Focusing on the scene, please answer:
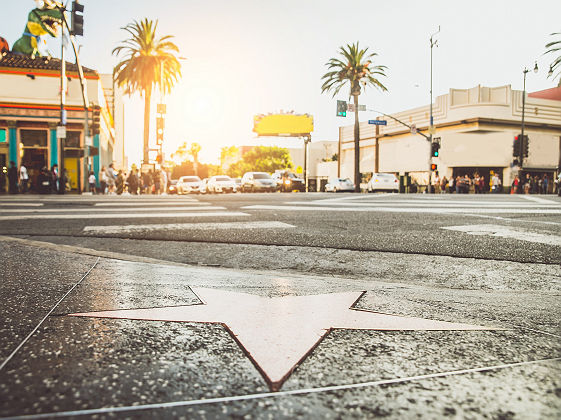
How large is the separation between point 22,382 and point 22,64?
101ft

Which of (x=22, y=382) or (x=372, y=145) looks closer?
(x=22, y=382)

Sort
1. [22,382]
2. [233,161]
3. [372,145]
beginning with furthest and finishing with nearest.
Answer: [233,161]
[372,145]
[22,382]

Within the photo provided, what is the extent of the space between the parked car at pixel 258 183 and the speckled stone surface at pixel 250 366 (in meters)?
29.4

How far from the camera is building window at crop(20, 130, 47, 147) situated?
25844 millimetres

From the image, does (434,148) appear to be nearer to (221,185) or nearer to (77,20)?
(221,185)

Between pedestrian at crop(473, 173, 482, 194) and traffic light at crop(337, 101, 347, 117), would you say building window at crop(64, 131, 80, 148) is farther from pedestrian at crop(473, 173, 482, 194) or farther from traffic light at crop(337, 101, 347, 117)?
pedestrian at crop(473, 173, 482, 194)

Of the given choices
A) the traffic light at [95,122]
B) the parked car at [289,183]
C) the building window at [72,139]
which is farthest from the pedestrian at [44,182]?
the parked car at [289,183]

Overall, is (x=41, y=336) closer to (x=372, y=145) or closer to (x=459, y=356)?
(x=459, y=356)

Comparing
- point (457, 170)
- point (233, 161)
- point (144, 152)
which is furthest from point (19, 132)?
point (233, 161)

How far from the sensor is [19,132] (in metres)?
25.7

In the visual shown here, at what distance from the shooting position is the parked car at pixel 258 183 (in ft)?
102

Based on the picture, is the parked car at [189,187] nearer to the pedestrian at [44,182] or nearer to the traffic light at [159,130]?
the traffic light at [159,130]

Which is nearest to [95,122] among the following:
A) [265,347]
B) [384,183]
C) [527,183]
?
[384,183]

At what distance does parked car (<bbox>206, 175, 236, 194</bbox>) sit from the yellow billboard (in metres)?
54.8
